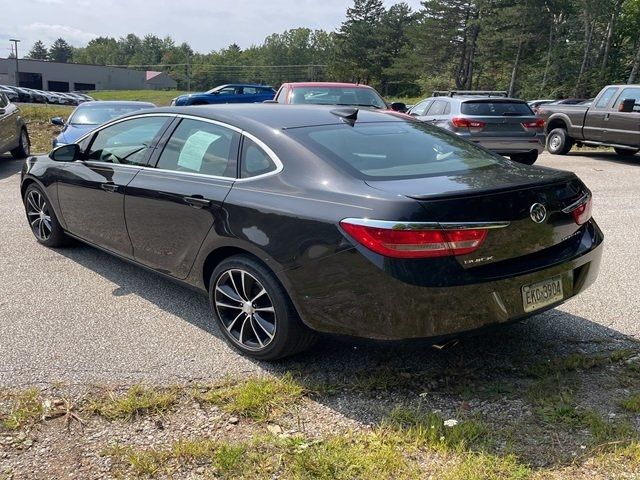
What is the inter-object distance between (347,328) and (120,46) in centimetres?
18831

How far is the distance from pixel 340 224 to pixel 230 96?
24201 millimetres

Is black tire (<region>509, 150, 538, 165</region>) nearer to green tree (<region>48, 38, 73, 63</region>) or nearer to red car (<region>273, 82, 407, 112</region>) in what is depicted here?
red car (<region>273, 82, 407, 112</region>)

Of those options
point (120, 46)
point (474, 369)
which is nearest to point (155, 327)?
point (474, 369)

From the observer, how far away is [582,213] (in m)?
3.45

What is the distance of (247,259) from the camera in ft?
11.4

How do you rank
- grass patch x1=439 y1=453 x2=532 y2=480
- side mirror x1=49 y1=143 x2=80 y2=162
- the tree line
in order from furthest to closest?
the tree line, side mirror x1=49 y1=143 x2=80 y2=162, grass patch x1=439 y1=453 x2=532 y2=480

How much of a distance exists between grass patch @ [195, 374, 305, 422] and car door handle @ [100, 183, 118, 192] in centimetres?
200

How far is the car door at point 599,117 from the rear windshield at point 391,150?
10.5m

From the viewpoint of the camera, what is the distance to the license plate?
122 inches

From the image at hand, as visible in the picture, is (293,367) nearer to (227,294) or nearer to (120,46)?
(227,294)

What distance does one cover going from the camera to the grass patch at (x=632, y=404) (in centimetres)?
303

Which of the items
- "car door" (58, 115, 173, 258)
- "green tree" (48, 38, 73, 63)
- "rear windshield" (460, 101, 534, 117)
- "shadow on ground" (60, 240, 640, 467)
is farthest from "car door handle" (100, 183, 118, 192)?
"green tree" (48, 38, 73, 63)

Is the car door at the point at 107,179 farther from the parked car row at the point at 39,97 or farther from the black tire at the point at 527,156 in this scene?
the parked car row at the point at 39,97

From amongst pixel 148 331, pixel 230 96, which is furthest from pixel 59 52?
pixel 148 331
